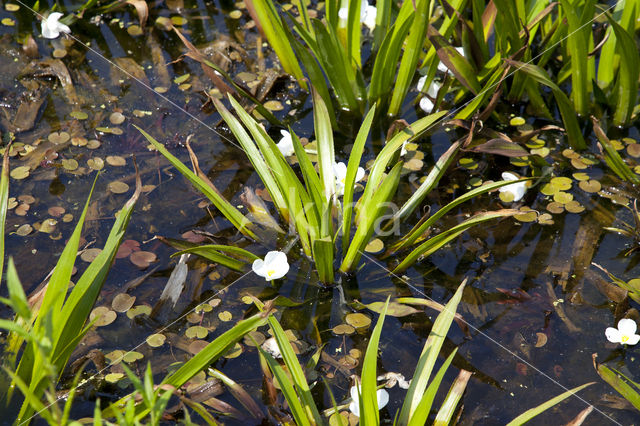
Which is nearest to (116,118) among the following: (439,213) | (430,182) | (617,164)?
(430,182)

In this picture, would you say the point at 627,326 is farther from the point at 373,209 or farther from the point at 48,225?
the point at 48,225

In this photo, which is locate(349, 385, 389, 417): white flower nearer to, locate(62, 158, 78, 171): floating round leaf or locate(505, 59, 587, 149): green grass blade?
locate(505, 59, 587, 149): green grass blade

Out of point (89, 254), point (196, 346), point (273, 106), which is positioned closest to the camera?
point (196, 346)

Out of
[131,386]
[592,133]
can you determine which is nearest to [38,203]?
[131,386]

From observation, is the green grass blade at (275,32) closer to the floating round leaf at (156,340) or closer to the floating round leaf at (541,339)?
the floating round leaf at (156,340)

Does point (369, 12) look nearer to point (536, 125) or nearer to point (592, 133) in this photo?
point (536, 125)

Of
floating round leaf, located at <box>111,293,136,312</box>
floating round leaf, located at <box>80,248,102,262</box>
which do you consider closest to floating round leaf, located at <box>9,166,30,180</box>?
floating round leaf, located at <box>80,248,102,262</box>
